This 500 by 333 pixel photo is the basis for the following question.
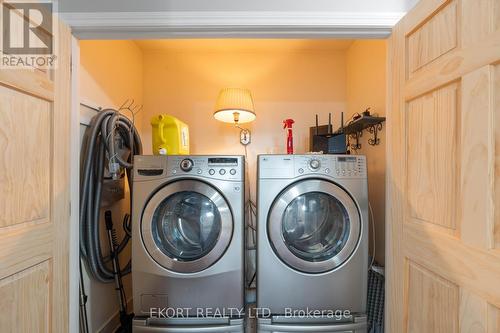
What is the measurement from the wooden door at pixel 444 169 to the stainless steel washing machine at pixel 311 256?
11.9 inches

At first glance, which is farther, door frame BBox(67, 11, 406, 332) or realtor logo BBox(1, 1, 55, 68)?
door frame BBox(67, 11, 406, 332)

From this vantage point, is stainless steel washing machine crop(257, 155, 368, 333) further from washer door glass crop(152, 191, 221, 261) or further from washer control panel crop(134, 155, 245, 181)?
washer door glass crop(152, 191, 221, 261)

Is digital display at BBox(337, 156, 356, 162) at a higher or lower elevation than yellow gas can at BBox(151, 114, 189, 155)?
lower

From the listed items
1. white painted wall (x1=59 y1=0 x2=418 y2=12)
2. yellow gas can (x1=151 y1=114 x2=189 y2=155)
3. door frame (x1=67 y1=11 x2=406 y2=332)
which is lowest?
yellow gas can (x1=151 y1=114 x2=189 y2=155)

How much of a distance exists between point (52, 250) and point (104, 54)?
1481mm

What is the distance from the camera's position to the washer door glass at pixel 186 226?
144cm

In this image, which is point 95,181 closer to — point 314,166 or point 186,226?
point 186,226

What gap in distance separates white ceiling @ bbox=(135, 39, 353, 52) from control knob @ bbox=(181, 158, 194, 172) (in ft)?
4.31

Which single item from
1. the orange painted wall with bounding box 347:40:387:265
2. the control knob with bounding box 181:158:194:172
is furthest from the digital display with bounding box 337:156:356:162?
the control knob with bounding box 181:158:194:172

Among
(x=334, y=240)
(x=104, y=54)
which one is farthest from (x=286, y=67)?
(x=334, y=240)

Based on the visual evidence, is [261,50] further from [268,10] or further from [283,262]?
[283,262]

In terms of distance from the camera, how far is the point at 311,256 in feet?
4.80

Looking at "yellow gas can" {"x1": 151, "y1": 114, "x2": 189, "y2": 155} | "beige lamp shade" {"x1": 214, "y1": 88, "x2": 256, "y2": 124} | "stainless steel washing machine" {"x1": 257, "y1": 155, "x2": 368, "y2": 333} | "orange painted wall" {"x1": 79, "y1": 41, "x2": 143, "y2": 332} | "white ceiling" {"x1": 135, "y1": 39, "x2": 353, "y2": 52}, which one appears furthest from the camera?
"white ceiling" {"x1": 135, "y1": 39, "x2": 353, "y2": 52}

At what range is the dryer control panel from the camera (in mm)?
1443
